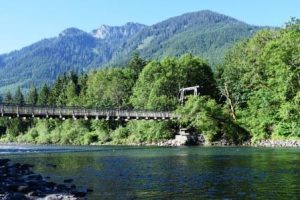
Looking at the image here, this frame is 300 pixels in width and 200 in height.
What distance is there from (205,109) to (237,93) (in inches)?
446

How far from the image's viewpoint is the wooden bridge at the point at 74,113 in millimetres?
60406

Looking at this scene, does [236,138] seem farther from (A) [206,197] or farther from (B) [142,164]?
(A) [206,197]

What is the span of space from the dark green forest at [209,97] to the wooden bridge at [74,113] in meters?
5.60

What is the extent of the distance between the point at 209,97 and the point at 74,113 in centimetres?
2667

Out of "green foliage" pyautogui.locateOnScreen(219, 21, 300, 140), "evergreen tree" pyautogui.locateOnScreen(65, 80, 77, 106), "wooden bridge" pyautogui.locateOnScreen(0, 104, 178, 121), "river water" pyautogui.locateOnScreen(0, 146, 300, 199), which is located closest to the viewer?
"river water" pyautogui.locateOnScreen(0, 146, 300, 199)

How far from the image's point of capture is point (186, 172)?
3119cm

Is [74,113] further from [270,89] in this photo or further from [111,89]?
[111,89]

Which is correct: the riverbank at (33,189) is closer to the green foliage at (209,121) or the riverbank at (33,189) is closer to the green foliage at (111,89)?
the green foliage at (209,121)

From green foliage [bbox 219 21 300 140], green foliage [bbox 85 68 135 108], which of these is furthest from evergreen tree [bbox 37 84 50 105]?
green foliage [bbox 219 21 300 140]

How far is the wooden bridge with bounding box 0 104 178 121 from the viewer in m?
60.4

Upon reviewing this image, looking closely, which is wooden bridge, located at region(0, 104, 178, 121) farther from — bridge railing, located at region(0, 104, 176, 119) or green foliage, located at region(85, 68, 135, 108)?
green foliage, located at region(85, 68, 135, 108)

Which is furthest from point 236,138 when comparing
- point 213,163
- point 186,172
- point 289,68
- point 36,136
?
point 36,136

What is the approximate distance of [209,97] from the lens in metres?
84.1

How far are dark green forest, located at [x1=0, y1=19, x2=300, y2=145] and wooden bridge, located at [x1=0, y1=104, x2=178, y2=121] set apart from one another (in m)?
5.60
